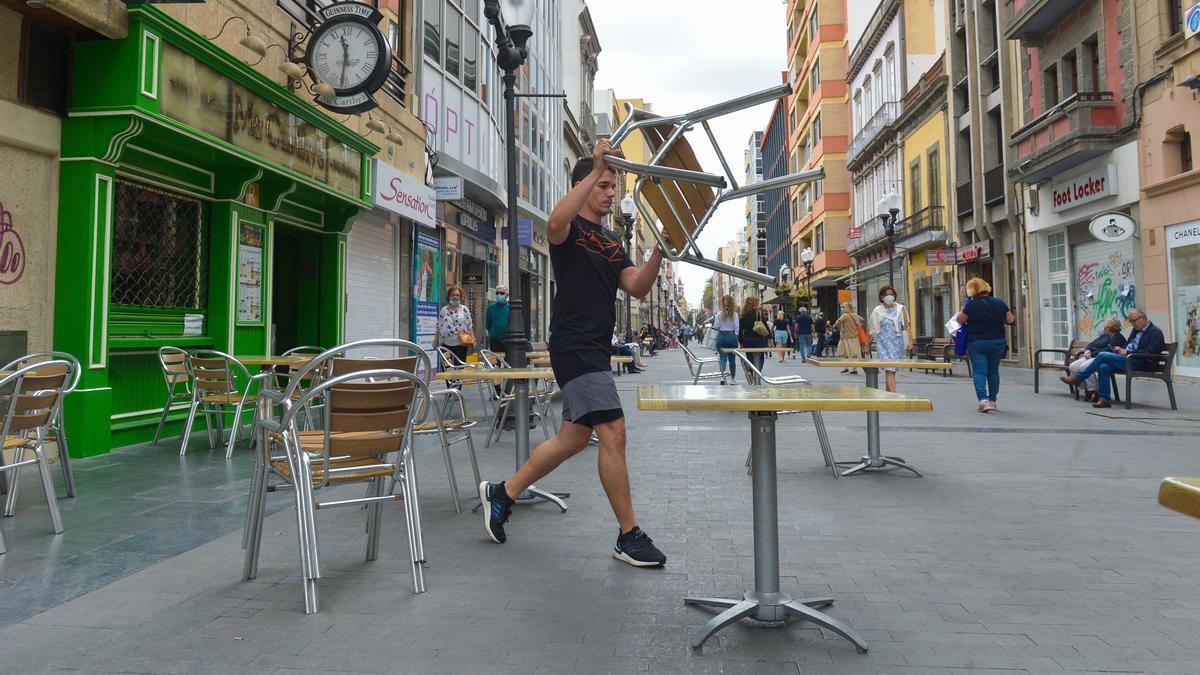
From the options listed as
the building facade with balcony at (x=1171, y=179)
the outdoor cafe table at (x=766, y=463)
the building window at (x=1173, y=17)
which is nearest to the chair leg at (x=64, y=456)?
the outdoor cafe table at (x=766, y=463)

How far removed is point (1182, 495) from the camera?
1.21 m

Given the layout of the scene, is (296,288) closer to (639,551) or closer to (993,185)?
(639,551)

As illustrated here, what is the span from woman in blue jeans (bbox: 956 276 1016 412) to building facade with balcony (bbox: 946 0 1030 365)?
12111 millimetres

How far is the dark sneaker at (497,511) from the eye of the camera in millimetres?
3705

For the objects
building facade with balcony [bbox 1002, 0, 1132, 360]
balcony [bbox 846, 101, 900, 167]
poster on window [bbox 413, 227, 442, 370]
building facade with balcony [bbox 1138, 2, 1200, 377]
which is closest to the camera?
building facade with balcony [bbox 1138, 2, 1200, 377]

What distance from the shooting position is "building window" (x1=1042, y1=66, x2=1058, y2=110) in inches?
732

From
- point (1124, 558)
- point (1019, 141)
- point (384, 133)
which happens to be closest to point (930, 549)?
point (1124, 558)

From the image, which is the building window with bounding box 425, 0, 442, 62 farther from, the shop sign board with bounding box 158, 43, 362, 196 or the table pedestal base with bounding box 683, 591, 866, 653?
the table pedestal base with bounding box 683, 591, 866, 653

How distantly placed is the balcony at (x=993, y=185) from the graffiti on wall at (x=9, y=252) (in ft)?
73.5

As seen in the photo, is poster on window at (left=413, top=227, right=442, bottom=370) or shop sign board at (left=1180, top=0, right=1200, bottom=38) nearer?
shop sign board at (left=1180, top=0, right=1200, bottom=38)

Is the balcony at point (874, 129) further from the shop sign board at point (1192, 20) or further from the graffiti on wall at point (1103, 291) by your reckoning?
the shop sign board at point (1192, 20)

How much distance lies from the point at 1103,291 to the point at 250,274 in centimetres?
1751

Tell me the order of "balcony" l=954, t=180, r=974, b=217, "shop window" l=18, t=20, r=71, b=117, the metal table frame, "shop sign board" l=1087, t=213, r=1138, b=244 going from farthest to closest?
"balcony" l=954, t=180, r=974, b=217, "shop sign board" l=1087, t=213, r=1138, b=244, "shop window" l=18, t=20, r=71, b=117, the metal table frame

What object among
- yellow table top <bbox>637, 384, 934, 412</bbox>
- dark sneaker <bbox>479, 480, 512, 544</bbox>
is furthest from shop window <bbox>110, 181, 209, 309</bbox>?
yellow table top <bbox>637, 384, 934, 412</bbox>
